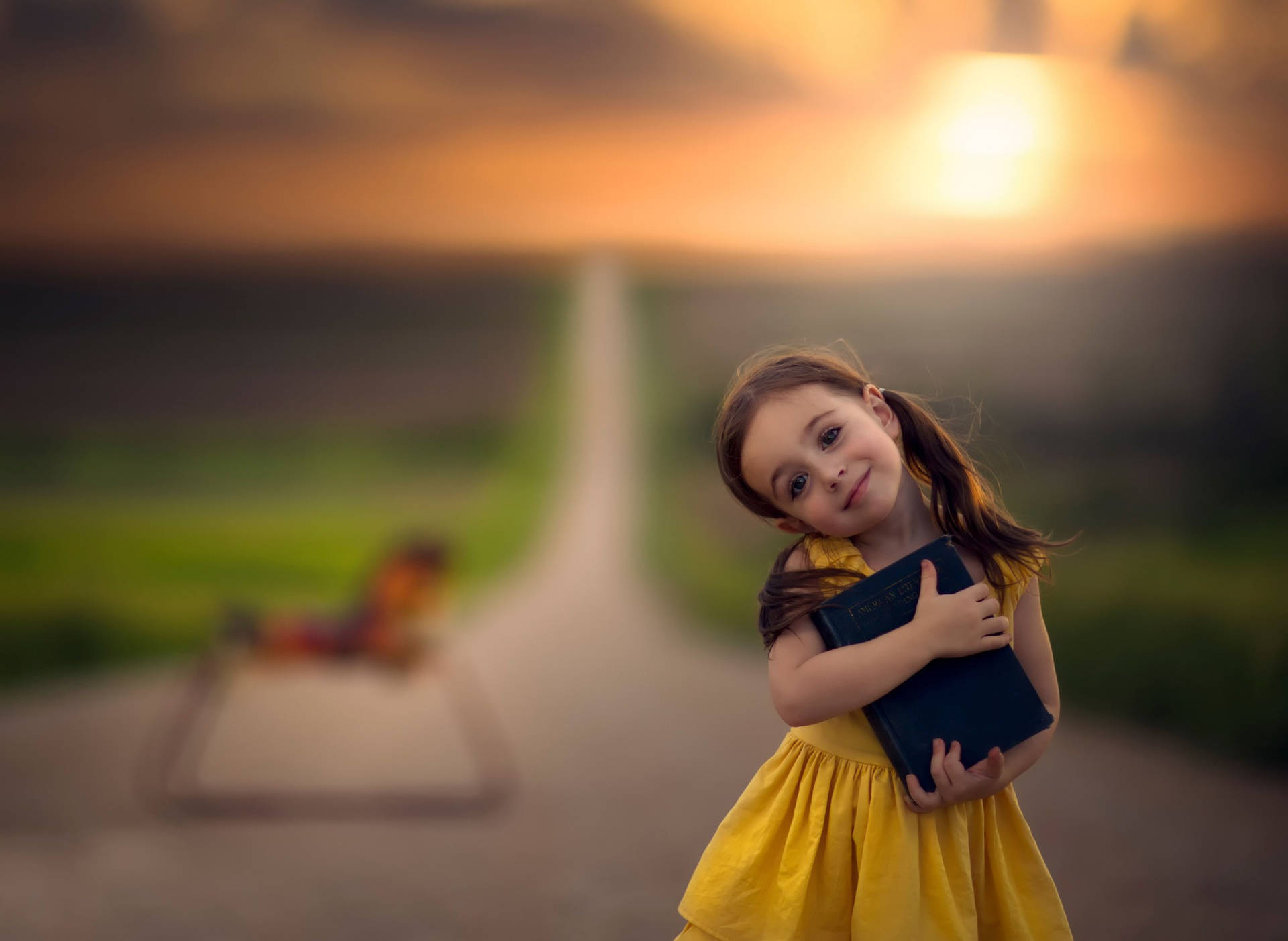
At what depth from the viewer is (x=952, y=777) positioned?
1017 mm

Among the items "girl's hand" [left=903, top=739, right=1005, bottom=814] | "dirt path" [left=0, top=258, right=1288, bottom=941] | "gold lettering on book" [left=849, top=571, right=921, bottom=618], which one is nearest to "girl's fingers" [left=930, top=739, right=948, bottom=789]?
"girl's hand" [left=903, top=739, right=1005, bottom=814]

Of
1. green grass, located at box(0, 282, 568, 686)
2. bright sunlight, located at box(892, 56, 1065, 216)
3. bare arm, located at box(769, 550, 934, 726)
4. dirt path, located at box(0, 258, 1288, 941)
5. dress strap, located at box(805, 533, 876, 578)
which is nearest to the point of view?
bare arm, located at box(769, 550, 934, 726)

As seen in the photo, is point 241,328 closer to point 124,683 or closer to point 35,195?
point 35,195

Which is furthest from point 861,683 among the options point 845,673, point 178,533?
point 178,533

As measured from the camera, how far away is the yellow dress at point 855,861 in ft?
3.44

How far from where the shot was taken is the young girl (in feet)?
3.33

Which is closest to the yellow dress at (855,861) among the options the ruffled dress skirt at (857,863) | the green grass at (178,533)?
the ruffled dress skirt at (857,863)

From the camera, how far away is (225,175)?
3.25 meters

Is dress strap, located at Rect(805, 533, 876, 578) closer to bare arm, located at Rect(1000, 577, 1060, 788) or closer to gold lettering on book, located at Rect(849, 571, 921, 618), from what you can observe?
gold lettering on book, located at Rect(849, 571, 921, 618)

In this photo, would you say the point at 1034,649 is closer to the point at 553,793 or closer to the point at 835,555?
the point at 835,555

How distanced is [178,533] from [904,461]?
2.68 m

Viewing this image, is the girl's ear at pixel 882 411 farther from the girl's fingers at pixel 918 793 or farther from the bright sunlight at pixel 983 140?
the bright sunlight at pixel 983 140

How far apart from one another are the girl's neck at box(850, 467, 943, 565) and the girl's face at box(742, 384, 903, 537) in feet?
0.23

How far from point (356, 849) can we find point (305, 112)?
1972 mm
